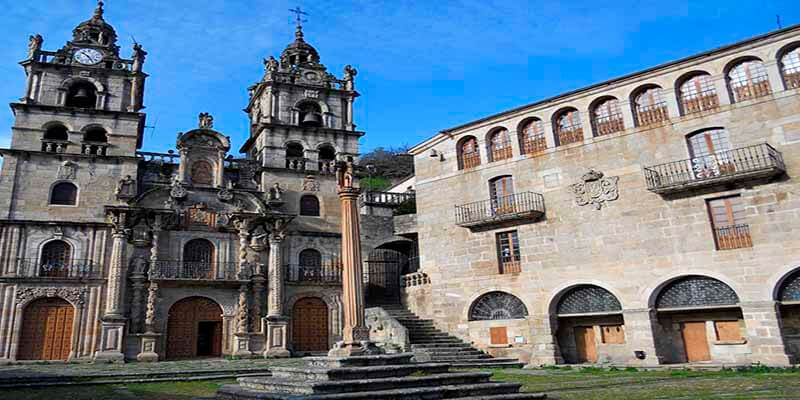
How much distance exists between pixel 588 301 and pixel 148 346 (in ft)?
56.1

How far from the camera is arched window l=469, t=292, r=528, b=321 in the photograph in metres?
22.0

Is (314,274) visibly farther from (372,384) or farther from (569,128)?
(372,384)

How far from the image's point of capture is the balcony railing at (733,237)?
59.1 feet

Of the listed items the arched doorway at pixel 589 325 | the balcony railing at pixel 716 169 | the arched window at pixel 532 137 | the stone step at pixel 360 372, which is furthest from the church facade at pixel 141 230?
the stone step at pixel 360 372

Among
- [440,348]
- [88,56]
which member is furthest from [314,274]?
[88,56]

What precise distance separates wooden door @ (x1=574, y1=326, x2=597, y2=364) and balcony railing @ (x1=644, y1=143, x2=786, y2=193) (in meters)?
5.57

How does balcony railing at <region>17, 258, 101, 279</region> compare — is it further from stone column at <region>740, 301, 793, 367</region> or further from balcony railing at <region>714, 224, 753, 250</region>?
stone column at <region>740, 301, 793, 367</region>

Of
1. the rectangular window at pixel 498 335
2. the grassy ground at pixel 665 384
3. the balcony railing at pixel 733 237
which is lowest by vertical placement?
the grassy ground at pixel 665 384

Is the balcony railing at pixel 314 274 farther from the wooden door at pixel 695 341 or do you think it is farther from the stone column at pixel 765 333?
the stone column at pixel 765 333

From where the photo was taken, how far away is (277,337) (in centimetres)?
2573

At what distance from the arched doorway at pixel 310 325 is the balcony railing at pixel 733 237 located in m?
16.7

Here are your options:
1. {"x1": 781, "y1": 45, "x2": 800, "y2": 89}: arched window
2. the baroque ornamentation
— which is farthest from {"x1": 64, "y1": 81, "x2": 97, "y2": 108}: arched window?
{"x1": 781, "y1": 45, "x2": 800, "y2": 89}: arched window

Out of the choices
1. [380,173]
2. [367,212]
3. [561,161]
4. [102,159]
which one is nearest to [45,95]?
[102,159]

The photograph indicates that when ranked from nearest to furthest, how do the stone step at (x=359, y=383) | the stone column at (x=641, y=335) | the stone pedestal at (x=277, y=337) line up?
the stone step at (x=359, y=383) → the stone column at (x=641, y=335) → the stone pedestal at (x=277, y=337)
